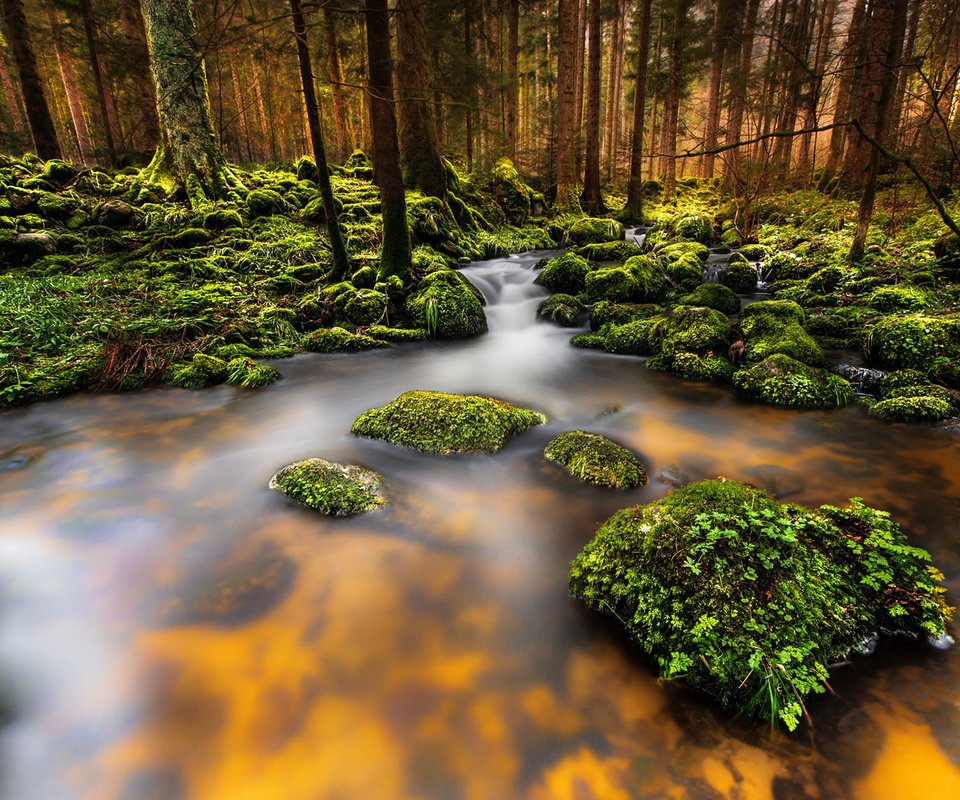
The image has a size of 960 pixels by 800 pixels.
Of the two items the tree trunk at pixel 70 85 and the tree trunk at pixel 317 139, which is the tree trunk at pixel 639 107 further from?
the tree trunk at pixel 70 85

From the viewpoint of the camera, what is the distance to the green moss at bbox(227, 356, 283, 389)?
713 cm

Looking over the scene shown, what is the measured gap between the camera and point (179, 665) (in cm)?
280

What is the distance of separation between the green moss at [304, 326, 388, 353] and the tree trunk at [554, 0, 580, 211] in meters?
13.0

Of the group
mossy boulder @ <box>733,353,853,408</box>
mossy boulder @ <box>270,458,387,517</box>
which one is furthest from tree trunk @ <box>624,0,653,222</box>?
mossy boulder @ <box>270,458,387,517</box>

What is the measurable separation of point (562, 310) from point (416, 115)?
743 centimetres

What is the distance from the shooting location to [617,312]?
9.41 meters

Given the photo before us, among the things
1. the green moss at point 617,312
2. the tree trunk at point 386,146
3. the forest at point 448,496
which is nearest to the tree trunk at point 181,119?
the forest at point 448,496

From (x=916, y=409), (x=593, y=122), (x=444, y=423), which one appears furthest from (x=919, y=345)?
(x=593, y=122)

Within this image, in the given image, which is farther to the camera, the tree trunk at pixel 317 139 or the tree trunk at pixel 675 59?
the tree trunk at pixel 675 59

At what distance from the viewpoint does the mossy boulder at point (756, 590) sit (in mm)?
2418

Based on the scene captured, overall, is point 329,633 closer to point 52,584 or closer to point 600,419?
point 52,584

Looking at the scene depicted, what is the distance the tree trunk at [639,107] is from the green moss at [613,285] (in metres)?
4.55

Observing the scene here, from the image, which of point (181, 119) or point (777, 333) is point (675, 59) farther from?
point (181, 119)

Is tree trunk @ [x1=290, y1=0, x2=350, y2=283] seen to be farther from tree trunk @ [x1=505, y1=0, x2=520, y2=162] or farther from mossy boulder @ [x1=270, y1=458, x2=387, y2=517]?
tree trunk @ [x1=505, y1=0, x2=520, y2=162]
